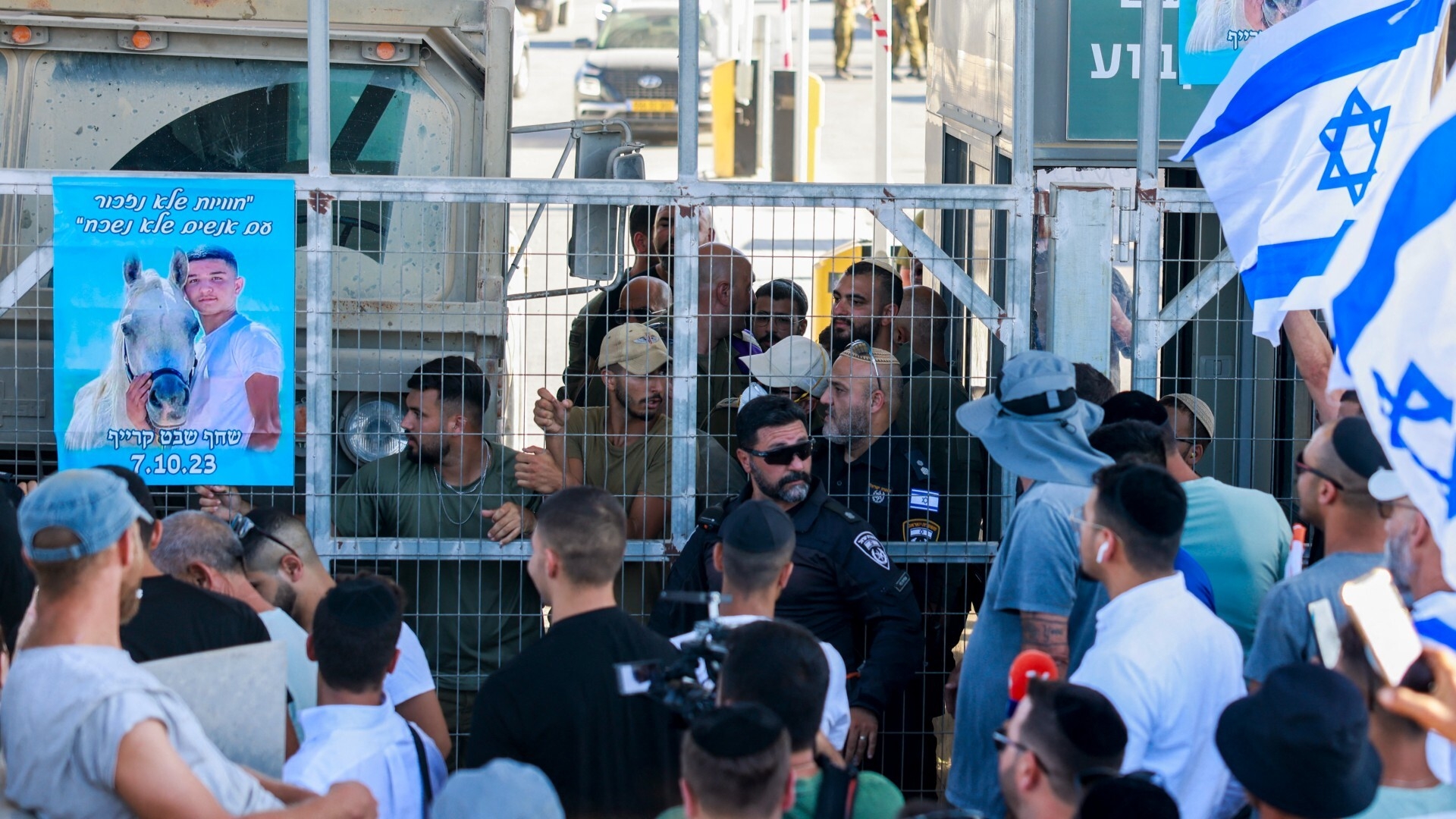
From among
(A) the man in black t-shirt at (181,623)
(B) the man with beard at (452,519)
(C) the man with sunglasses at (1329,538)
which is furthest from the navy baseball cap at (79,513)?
(C) the man with sunglasses at (1329,538)

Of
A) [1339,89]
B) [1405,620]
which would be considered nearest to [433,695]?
[1405,620]

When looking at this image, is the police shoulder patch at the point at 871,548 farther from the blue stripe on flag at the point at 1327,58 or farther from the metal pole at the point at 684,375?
the blue stripe on flag at the point at 1327,58

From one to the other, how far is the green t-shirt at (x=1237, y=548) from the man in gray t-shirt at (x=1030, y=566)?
1.26ft

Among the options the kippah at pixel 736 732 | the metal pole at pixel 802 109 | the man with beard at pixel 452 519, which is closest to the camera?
the kippah at pixel 736 732

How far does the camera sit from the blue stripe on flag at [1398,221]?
3.45 m

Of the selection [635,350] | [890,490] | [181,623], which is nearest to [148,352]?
[181,623]

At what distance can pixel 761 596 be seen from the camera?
366cm

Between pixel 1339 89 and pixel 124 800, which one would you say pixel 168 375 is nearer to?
pixel 124 800

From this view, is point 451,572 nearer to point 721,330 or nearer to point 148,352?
point 148,352

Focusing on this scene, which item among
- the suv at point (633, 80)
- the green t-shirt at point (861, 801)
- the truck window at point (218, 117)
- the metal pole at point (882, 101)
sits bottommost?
the green t-shirt at point (861, 801)

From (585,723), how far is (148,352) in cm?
224

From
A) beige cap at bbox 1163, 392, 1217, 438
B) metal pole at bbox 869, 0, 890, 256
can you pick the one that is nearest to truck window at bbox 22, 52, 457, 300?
beige cap at bbox 1163, 392, 1217, 438

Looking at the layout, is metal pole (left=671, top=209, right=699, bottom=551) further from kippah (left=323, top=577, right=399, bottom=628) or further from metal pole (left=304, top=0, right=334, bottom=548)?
kippah (left=323, top=577, right=399, bottom=628)

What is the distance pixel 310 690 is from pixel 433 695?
31cm
